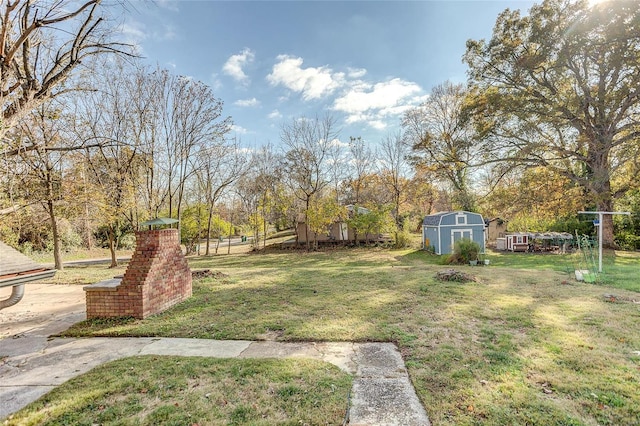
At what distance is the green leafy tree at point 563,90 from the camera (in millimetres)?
12430

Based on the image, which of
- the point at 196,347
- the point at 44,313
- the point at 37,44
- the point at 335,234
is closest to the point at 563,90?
the point at 335,234

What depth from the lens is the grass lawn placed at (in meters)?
2.53

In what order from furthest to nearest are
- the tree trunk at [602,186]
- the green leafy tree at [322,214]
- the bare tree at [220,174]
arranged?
the bare tree at [220,174], the green leafy tree at [322,214], the tree trunk at [602,186]

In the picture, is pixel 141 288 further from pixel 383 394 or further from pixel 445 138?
pixel 445 138

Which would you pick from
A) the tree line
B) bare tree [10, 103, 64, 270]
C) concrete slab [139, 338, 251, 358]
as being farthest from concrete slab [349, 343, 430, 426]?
bare tree [10, 103, 64, 270]

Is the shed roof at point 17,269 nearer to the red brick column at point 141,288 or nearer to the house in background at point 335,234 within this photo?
the red brick column at point 141,288

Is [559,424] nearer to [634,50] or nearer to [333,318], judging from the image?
[333,318]

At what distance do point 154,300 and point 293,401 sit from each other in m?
3.94

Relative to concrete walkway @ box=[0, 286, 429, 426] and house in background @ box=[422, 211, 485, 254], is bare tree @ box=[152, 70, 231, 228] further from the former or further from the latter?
house in background @ box=[422, 211, 485, 254]

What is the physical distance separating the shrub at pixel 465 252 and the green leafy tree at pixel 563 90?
6260 mm

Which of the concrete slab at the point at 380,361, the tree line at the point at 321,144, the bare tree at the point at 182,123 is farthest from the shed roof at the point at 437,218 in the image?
the concrete slab at the point at 380,361

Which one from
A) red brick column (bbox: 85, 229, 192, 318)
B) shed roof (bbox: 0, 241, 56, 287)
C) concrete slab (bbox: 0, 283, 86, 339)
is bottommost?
concrete slab (bbox: 0, 283, 86, 339)

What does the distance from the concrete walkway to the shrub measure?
9.58 metres

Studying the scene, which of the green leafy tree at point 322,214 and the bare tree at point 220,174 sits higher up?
the bare tree at point 220,174
